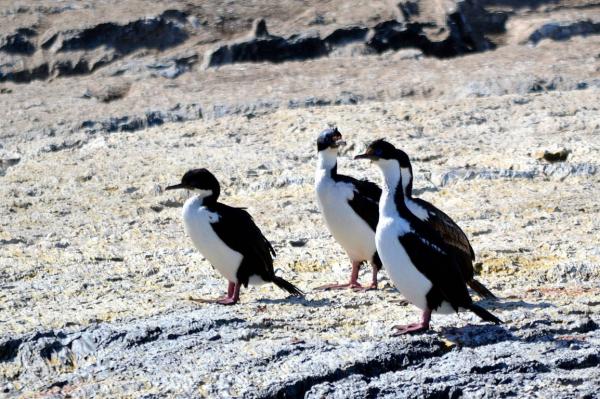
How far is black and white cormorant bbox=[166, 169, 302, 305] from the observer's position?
27.7 ft

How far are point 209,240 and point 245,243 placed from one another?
0.80ft

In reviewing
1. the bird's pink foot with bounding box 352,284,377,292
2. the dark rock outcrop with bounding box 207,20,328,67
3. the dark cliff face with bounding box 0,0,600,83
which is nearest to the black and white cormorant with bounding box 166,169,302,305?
the bird's pink foot with bounding box 352,284,377,292

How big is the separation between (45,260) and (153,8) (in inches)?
312

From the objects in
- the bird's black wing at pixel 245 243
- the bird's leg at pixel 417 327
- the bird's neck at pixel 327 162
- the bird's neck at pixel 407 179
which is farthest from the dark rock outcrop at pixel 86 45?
the bird's leg at pixel 417 327

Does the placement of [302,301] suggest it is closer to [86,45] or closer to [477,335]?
[477,335]

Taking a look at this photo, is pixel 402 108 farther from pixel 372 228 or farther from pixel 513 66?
pixel 372 228

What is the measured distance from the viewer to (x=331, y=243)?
10.1 metres

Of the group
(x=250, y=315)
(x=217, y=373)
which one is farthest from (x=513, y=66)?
(x=217, y=373)

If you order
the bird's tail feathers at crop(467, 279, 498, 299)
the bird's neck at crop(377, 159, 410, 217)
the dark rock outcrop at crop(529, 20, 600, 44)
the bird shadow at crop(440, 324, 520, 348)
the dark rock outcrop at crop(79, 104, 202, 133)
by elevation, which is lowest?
the dark rock outcrop at crop(79, 104, 202, 133)

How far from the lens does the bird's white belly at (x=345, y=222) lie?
350 inches

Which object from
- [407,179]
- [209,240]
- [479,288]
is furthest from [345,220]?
[479,288]

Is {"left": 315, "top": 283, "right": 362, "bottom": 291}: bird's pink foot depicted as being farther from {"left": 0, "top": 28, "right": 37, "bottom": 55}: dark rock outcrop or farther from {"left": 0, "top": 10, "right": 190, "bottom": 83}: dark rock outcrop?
{"left": 0, "top": 28, "right": 37, "bottom": 55}: dark rock outcrop

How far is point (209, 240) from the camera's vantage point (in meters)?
8.46

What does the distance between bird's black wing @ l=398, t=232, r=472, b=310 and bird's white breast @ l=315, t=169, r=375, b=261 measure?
69.7 inches
